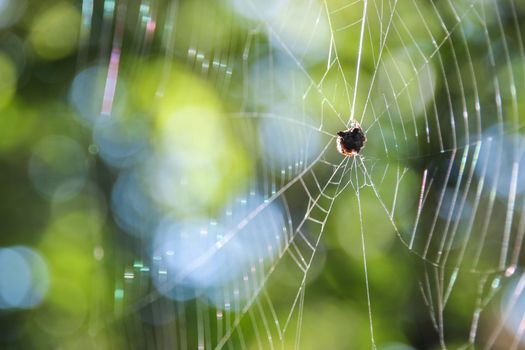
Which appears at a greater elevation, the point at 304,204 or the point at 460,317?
the point at 304,204

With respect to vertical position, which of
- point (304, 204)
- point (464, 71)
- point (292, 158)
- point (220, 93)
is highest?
point (464, 71)

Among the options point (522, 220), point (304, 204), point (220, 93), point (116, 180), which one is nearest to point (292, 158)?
point (304, 204)

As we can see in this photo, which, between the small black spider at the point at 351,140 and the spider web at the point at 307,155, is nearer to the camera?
the small black spider at the point at 351,140

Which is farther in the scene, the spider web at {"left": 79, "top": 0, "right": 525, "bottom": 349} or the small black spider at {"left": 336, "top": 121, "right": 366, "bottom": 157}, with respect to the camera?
the spider web at {"left": 79, "top": 0, "right": 525, "bottom": 349}

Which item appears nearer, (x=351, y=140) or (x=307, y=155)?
(x=351, y=140)

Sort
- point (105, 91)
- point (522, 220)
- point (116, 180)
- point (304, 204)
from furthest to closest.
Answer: point (116, 180)
point (105, 91)
point (304, 204)
point (522, 220)

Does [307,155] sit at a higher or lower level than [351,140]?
lower

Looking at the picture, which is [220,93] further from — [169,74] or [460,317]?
[460,317]

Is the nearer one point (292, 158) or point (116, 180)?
point (292, 158)
